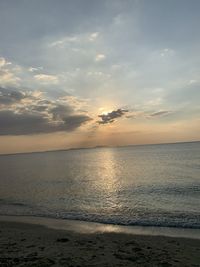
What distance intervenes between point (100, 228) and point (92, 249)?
6.18 metres

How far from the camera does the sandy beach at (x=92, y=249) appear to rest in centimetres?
1341

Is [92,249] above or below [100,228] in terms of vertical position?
above

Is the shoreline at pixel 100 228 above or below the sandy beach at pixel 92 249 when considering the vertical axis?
below

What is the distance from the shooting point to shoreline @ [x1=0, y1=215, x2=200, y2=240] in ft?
64.1

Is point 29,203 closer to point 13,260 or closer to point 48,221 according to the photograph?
point 48,221

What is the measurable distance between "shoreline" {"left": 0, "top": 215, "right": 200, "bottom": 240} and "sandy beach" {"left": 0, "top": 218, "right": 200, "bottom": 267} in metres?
0.79

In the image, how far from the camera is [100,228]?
21672mm

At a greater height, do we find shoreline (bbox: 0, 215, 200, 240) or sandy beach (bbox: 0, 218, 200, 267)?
sandy beach (bbox: 0, 218, 200, 267)

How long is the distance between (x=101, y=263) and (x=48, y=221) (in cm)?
1199

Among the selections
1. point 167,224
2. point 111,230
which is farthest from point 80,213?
point 167,224

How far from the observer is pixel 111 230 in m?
20.9

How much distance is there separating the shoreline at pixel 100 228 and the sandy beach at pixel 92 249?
31.0 inches

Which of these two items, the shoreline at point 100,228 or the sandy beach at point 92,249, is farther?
the shoreline at point 100,228

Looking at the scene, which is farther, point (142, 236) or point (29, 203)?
point (29, 203)
